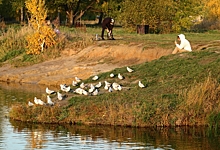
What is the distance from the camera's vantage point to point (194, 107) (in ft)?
65.1

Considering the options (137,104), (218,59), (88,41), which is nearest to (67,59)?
(88,41)

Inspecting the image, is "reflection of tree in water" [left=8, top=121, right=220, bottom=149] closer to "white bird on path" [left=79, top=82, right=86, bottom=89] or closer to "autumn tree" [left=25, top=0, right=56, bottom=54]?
"white bird on path" [left=79, top=82, right=86, bottom=89]

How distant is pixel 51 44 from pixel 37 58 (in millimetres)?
1301

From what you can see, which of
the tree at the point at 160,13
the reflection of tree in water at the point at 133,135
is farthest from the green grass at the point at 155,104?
the tree at the point at 160,13

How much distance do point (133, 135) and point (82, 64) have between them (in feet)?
53.0

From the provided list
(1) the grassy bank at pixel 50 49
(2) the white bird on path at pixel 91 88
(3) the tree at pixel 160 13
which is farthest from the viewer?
(3) the tree at pixel 160 13

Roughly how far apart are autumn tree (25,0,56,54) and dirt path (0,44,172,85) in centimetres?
162

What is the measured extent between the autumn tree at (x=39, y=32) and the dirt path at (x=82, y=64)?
5.33 ft

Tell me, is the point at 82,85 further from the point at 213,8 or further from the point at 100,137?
the point at 213,8

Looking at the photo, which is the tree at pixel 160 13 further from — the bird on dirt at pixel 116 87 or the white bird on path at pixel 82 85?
the bird on dirt at pixel 116 87

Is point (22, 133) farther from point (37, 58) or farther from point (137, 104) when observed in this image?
point (37, 58)

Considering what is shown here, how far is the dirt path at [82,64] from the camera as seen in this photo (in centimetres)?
3291

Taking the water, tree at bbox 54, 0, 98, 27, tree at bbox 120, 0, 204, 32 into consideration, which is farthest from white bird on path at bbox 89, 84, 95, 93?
tree at bbox 54, 0, 98, 27

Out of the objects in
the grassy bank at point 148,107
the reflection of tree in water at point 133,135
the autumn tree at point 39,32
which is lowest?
the reflection of tree in water at point 133,135
